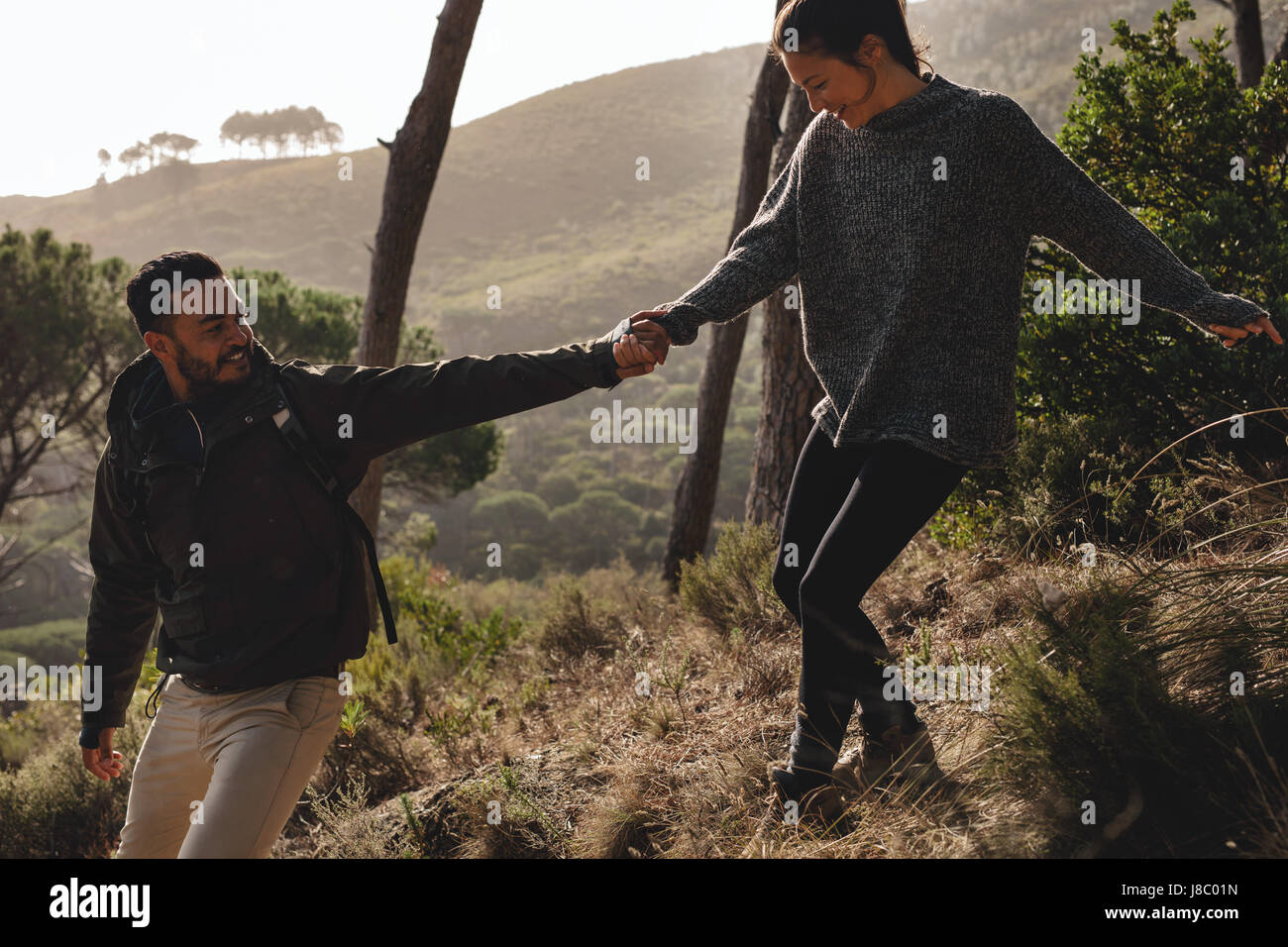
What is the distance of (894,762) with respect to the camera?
266 cm

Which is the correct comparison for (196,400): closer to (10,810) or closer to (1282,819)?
(1282,819)

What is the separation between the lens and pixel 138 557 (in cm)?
269

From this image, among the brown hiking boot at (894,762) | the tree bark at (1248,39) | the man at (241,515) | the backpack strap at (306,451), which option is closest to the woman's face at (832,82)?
the man at (241,515)

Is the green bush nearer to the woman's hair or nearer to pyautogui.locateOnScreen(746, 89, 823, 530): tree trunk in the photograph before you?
pyautogui.locateOnScreen(746, 89, 823, 530): tree trunk

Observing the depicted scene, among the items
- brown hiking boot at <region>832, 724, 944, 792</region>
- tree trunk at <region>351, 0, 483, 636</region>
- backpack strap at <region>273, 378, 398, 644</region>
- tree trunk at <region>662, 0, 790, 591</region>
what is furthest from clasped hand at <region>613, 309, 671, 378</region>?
tree trunk at <region>662, 0, 790, 591</region>

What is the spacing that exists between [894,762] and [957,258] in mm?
1354

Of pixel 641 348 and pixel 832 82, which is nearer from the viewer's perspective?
pixel 832 82

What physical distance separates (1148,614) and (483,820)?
2408mm

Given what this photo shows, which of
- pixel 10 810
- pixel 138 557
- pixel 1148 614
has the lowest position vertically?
pixel 10 810

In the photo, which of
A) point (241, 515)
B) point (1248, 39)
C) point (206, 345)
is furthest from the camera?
point (1248, 39)

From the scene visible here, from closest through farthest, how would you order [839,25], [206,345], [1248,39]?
[839,25]
[206,345]
[1248,39]

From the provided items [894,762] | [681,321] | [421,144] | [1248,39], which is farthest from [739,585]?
[1248,39]

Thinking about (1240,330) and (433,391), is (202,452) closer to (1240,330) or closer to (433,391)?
(433,391)
